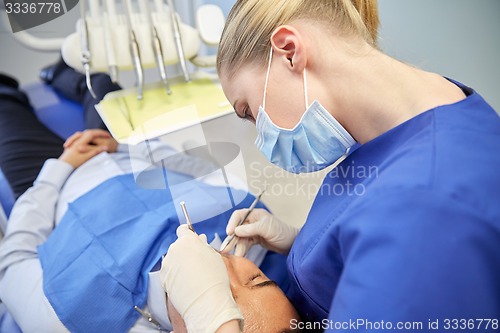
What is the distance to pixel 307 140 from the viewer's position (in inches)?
28.2

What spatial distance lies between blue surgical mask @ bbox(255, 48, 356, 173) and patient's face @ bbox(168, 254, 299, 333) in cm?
24

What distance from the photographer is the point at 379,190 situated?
1.66 feet

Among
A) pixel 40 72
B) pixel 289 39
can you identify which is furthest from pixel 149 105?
pixel 289 39

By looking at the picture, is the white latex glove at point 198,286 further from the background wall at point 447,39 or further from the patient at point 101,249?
the background wall at point 447,39

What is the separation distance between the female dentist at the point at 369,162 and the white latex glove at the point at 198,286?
0.02 metres

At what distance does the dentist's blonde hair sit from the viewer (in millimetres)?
679

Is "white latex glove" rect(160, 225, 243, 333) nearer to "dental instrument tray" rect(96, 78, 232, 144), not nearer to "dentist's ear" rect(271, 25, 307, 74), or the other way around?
"dentist's ear" rect(271, 25, 307, 74)

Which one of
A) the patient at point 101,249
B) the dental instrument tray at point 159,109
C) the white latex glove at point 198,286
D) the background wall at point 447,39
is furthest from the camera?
the dental instrument tray at point 159,109

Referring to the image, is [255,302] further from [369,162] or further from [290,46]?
[290,46]

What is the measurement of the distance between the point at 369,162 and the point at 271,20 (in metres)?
0.31

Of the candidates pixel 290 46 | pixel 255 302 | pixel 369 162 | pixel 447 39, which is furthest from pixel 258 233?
pixel 447 39

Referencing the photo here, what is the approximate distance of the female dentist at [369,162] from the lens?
1.49ft
